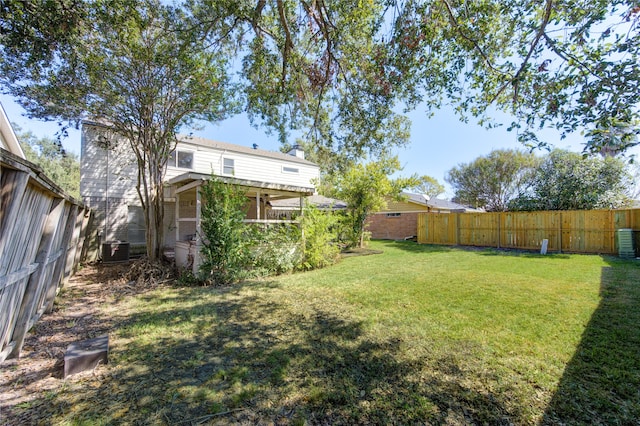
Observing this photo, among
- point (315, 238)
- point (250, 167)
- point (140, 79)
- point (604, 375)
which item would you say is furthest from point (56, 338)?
point (250, 167)

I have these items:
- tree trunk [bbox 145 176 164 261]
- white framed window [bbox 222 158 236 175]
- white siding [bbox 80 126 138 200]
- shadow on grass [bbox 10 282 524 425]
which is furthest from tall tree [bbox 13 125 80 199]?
shadow on grass [bbox 10 282 524 425]

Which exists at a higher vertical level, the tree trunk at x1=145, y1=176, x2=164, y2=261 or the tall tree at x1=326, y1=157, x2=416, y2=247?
the tall tree at x1=326, y1=157, x2=416, y2=247

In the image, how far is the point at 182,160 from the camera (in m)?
12.1

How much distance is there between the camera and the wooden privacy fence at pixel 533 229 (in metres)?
11.0

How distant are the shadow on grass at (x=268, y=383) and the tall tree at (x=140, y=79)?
17.8 feet

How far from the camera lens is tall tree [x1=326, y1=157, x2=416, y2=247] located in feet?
43.0

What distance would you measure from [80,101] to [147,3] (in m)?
3.08

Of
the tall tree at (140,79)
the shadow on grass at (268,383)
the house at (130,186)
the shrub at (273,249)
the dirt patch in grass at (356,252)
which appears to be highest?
Result: the tall tree at (140,79)

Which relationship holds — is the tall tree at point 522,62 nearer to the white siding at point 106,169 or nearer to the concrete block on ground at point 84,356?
the concrete block on ground at point 84,356

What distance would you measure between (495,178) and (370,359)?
81.8ft

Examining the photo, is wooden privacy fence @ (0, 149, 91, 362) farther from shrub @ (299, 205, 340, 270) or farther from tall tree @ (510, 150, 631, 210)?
tall tree @ (510, 150, 631, 210)

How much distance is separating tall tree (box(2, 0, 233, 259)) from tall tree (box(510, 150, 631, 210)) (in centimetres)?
1606

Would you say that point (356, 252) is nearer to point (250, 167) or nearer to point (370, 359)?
point (250, 167)

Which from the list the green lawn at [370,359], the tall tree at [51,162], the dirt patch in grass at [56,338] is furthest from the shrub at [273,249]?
the tall tree at [51,162]
